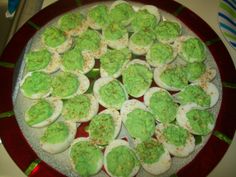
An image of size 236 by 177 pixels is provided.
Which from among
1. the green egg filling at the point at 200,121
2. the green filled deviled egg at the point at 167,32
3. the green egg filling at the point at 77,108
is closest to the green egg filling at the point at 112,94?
the green egg filling at the point at 77,108

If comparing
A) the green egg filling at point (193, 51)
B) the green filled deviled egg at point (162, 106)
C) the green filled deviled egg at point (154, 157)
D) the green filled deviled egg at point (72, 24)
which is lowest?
the green filled deviled egg at point (154, 157)

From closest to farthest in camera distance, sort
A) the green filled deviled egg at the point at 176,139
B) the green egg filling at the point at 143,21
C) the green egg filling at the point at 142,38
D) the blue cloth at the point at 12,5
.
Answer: the green filled deviled egg at the point at 176,139 < the green egg filling at the point at 142,38 < the green egg filling at the point at 143,21 < the blue cloth at the point at 12,5

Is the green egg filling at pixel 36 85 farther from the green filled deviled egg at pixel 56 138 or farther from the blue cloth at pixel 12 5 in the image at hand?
the blue cloth at pixel 12 5

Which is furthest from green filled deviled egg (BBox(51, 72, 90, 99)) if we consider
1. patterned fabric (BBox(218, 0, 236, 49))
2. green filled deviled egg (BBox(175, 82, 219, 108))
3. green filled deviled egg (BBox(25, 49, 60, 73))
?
patterned fabric (BBox(218, 0, 236, 49))

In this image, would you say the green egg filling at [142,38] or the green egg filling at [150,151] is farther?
the green egg filling at [142,38]

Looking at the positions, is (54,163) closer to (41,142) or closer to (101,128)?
(41,142)

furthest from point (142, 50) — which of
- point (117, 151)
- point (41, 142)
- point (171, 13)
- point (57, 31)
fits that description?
point (41, 142)

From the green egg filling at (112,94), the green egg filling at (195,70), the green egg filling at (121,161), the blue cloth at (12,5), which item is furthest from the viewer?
the blue cloth at (12,5)
